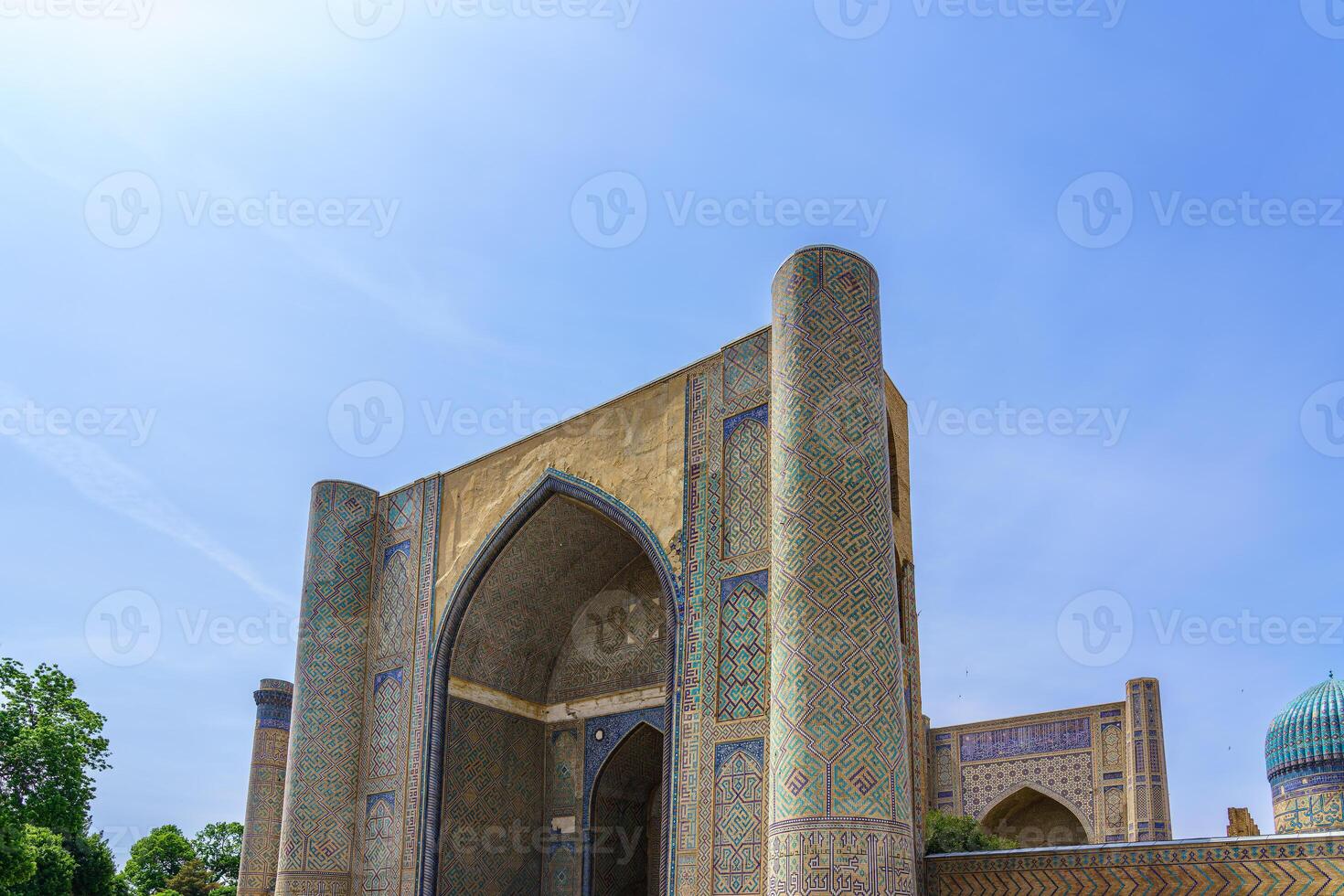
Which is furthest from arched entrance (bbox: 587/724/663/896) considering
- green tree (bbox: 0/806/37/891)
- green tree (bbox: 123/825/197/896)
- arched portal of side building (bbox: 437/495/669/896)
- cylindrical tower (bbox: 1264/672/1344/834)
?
green tree (bbox: 123/825/197/896)

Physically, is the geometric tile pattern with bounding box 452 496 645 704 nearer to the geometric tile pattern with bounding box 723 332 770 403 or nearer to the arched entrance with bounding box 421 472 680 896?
the arched entrance with bounding box 421 472 680 896

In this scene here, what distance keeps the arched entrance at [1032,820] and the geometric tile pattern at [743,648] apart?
11.2 meters

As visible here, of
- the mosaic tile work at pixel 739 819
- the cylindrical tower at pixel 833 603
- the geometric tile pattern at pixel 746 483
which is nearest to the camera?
the cylindrical tower at pixel 833 603

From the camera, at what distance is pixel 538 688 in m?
10.1

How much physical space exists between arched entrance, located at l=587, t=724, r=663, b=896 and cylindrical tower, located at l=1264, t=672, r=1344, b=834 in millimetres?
10305

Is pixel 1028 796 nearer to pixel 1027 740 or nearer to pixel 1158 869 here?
pixel 1027 740

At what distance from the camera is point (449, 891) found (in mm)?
8734

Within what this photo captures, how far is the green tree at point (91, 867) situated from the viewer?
1745 centimetres

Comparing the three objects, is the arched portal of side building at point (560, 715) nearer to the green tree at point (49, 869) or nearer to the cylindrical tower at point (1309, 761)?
the green tree at point (49, 869)

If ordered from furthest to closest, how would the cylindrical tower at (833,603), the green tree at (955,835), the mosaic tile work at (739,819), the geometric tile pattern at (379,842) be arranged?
the green tree at (955,835) → the geometric tile pattern at (379,842) → the mosaic tile work at (739,819) → the cylindrical tower at (833,603)

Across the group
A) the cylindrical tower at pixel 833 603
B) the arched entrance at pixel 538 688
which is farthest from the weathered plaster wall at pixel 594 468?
the cylindrical tower at pixel 833 603

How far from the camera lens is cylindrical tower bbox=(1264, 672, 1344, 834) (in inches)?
625

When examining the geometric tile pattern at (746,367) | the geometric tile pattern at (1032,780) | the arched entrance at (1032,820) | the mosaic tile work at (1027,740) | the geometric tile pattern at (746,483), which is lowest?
the arched entrance at (1032,820)

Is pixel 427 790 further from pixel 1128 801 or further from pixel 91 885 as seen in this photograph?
pixel 91 885
